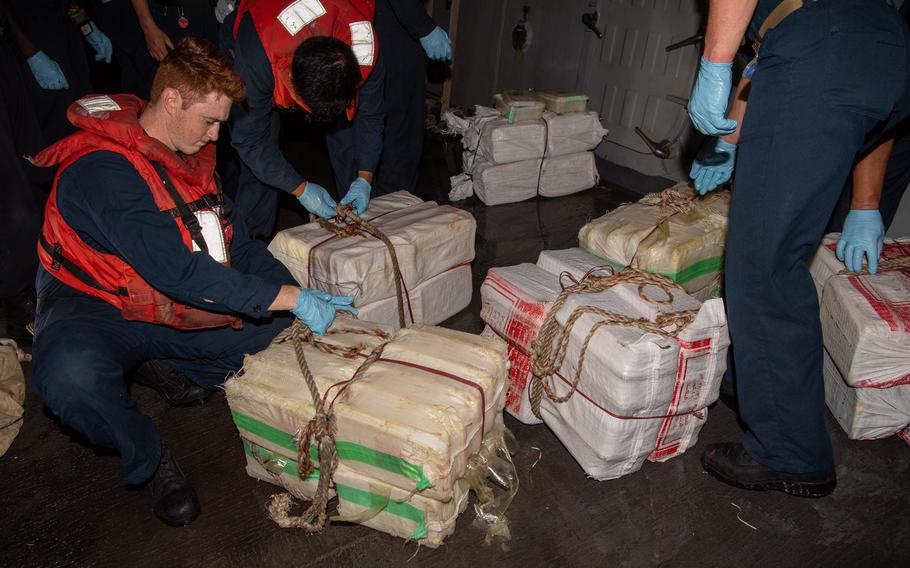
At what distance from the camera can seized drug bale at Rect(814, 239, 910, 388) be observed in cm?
207

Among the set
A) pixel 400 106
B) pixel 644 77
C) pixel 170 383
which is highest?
pixel 644 77

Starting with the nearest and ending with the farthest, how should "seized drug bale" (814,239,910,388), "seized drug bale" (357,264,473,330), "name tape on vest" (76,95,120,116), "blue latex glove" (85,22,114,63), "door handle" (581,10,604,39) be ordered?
"name tape on vest" (76,95,120,116), "seized drug bale" (814,239,910,388), "seized drug bale" (357,264,473,330), "blue latex glove" (85,22,114,63), "door handle" (581,10,604,39)

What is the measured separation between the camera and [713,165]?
2.54m

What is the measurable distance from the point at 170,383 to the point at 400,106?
1906mm

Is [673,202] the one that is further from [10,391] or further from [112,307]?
[10,391]

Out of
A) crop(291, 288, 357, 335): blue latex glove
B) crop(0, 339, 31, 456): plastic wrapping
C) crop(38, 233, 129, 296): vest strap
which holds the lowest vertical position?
crop(0, 339, 31, 456): plastic wrapping

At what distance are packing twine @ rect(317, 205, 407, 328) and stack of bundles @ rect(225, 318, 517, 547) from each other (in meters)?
0.46

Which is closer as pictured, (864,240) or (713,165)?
(864,240)

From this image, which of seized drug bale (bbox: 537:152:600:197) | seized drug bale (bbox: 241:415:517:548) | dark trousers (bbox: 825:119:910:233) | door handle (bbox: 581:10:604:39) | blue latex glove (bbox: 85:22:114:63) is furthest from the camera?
door handle (bbox: 581:10:604:39)

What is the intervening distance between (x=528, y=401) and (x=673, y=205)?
119 centimetres

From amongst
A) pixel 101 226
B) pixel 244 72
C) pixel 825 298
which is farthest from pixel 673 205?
pixel 101 226

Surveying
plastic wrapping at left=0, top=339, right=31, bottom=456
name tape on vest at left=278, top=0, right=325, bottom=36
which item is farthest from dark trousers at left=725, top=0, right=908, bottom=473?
plastic wrapping at left=0, top=339, right=31, bottom=456

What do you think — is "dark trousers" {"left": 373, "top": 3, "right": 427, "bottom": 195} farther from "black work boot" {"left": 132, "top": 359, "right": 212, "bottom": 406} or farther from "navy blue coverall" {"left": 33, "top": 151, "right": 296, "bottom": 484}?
"navy blue coverall" {"left": 33, "top": 151, "right": 296, "bottom": 484}

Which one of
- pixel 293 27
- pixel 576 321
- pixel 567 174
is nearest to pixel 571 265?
pixel 576 321
